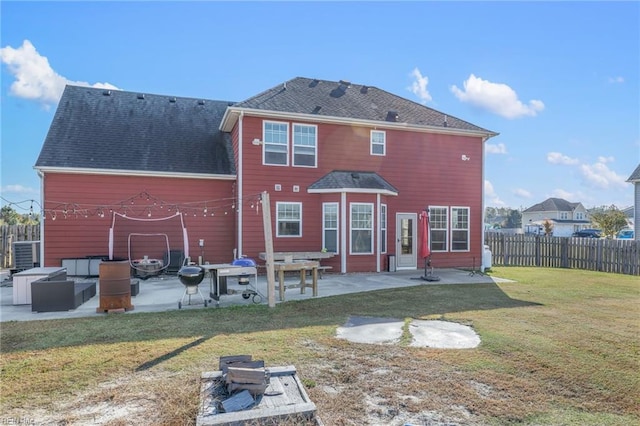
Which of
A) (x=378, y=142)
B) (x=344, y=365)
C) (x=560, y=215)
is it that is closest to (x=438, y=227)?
(x=378, y=142)

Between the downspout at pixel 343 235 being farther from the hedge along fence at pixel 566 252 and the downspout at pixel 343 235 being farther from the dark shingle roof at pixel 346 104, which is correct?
the hedge along fence at pixel 566 252

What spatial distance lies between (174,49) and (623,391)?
13.0m

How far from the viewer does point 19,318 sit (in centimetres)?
648

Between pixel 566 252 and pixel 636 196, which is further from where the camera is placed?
pixel 636 196

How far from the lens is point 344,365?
→ 4.29 metres

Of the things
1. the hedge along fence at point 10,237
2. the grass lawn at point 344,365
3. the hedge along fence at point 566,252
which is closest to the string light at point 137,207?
the hedge along fence at point 10,237

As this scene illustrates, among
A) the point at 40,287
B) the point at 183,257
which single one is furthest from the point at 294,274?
the point at 40,287

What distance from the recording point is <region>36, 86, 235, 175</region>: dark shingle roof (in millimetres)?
12055

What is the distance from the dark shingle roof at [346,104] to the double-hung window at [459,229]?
326 centimetres

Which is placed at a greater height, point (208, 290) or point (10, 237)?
point (10, 237)

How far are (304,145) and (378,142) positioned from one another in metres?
2.86

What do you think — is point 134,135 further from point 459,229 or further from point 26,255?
point 459,229

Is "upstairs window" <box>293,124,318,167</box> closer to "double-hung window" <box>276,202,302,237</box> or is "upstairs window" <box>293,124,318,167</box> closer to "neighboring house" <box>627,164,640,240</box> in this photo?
"double-hung window" <box>276,202,302,237</box>

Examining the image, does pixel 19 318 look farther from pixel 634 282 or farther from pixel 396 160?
pixel 634 282
